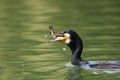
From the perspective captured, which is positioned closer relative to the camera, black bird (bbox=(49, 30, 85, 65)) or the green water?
the green water

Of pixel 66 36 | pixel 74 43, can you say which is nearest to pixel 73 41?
pixel 74 43

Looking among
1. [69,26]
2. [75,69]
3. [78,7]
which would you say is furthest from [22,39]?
[78,7]

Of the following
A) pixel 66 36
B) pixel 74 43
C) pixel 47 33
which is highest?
pixel 66 36

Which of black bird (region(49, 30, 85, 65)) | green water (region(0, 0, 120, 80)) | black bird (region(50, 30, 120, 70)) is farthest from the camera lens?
black bird (region(49, 30, 85, 65))

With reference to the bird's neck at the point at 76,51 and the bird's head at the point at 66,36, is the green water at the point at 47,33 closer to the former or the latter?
the bird's neck at the point at 76,51

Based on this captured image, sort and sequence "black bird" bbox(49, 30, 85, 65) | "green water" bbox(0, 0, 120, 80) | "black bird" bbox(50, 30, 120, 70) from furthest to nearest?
"black bird" bbox(49, 30, 85, 65) → "black bird" bbox(50, 30, 120, 70) → "green water" bbox(0, 0, 120, 80)

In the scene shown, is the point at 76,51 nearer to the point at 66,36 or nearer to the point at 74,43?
the point at 74,43

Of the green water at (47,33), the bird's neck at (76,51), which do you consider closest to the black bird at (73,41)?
the bird's neck at (76,51)

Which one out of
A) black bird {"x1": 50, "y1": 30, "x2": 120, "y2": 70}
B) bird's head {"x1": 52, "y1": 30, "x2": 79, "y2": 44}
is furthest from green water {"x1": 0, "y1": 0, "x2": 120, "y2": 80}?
bird's head {"x1": 52, "y1": 30, "x2": 79, "y2": 44}

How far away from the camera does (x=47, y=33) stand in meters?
19.2

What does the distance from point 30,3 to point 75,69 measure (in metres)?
10.8

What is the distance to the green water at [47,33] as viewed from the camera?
14.4 m

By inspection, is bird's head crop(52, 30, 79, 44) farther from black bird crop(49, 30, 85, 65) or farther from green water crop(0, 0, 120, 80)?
green water crop(0, 0, 120, 80)

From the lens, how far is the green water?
14.4 meters
